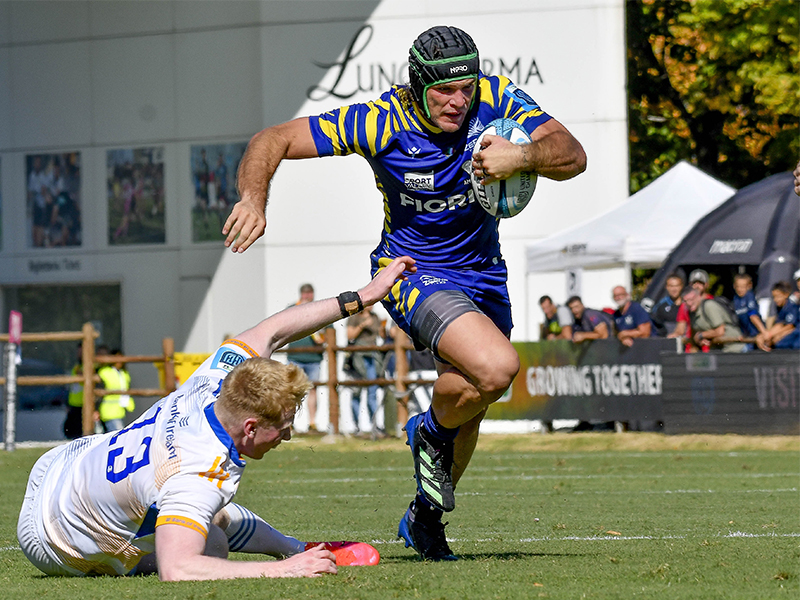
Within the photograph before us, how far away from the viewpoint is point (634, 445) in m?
14.5

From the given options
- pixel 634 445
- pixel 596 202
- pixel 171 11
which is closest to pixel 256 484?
pixel 634 445

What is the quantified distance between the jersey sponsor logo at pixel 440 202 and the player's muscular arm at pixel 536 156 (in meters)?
0.39

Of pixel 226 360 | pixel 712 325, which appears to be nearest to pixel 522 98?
pixel 226 360

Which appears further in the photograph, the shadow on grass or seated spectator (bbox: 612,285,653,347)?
seated spectator (bbox: 612,285,653,347)

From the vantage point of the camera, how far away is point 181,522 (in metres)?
4.26

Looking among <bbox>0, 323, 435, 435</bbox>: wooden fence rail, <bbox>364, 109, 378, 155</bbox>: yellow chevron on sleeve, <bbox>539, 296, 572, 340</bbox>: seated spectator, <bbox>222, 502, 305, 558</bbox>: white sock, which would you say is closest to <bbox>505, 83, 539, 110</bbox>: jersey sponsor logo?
<bbox>364, 109, 378, 155</bbox>: yellow chevron on sleeve

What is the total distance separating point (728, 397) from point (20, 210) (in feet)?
51.5

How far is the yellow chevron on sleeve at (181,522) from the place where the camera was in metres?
4.26

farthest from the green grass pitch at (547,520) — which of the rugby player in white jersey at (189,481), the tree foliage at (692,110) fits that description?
the tree foliage at (692,110)

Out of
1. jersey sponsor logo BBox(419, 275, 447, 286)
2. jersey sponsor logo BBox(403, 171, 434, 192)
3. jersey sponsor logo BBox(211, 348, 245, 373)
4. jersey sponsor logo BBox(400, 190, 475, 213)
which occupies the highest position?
jersey sponsor logo BBox(403, 171, 434, 192)

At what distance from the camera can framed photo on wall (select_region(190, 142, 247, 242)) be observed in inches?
922

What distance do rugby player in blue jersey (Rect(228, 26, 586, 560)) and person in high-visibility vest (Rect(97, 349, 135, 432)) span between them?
11.5m

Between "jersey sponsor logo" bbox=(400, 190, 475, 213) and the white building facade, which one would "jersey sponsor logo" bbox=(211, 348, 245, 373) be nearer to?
"jersey sponsor logo" bbox=(400, 190, 475, 213)

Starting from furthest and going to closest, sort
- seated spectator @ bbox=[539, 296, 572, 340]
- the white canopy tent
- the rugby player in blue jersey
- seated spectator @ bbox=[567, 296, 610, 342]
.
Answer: the white canopy tent, seated spectator @ bbox=[539, 296, 572, 340], seated spectator @ bbox=[567, 296, 610, 342], the rugby player in blue jersey
